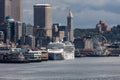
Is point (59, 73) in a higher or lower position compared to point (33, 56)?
higher

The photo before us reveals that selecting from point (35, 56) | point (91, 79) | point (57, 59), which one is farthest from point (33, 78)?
point (57, 59)

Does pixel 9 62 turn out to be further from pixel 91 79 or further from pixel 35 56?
pixel 91 79

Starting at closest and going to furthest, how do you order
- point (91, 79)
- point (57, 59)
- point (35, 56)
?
point (91, 79) < point (35, 56) < point (57, 59)

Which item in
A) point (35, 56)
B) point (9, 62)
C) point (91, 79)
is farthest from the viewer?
point (35, 56)

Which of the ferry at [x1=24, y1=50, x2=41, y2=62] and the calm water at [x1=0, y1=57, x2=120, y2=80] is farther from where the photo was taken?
the ferry at [x1=24, y1=50, x2=41, y2=62]

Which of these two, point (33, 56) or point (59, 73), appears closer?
point (59, 73)

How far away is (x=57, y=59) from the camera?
616 ft

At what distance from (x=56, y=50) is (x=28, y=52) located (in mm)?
18462

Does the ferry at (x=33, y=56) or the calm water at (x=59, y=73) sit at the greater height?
the calm water at (x=59, y=73)

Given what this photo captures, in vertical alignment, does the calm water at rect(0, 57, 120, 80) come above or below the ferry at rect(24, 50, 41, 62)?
above

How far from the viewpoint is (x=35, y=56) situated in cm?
17238

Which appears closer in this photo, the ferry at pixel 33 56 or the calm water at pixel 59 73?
the calm water at pixel 59 73

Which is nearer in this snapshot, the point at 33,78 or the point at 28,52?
the point at 33,78

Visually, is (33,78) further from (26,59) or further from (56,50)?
(56,50)
